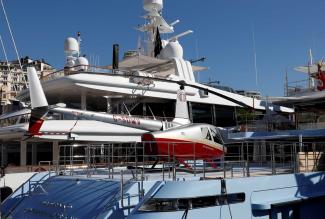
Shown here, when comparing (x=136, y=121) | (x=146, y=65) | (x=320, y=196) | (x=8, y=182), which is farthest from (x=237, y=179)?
(x=146, y=65)

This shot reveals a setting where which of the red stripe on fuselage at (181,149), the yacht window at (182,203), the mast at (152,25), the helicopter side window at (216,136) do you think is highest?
the mast at (152,25)

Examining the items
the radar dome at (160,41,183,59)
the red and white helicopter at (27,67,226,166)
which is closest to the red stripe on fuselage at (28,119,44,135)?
the red and white helicopter at (27,67,226,166)

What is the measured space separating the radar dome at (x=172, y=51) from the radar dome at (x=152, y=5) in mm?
4329

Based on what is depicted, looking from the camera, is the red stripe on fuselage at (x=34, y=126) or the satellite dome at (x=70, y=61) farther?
the satellite dome at (x=70, y=61)

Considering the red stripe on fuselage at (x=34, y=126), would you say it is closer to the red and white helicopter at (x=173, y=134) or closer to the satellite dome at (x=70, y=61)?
the red and white helicopter at (x=173, y=134)

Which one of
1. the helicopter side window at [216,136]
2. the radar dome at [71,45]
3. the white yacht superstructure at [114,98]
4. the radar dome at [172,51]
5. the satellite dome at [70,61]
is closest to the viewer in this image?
the helicopter side window at [216,136]

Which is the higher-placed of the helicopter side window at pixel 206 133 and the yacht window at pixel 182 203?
the helicopter side window at pixel 206 133

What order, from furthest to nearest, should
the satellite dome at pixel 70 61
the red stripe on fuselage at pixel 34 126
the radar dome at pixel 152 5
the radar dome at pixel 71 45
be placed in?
the radar dome at pixel 152 5, the radar dome at pixel 71 45, the satellite dome at pixel 70 61, the red stripe on fuselage at pixel 34 126

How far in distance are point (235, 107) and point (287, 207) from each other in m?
24.5

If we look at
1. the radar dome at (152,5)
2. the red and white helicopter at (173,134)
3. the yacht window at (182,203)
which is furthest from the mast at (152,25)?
the yacht window at (182,203)

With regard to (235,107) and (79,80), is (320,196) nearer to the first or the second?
(79,80)

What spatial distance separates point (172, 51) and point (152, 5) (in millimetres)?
5140

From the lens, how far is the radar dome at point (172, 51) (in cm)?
3659

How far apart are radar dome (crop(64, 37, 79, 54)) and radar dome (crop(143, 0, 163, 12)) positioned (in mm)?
7395
